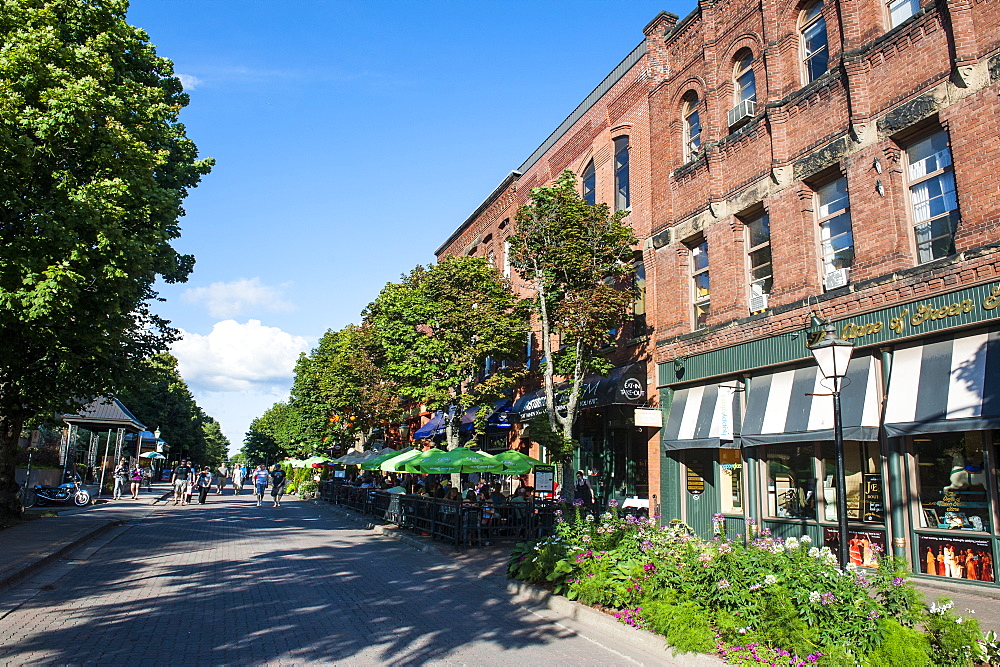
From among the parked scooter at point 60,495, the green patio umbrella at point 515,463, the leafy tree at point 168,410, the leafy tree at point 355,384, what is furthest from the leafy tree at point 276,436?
the green patio umbrella at point 515,463

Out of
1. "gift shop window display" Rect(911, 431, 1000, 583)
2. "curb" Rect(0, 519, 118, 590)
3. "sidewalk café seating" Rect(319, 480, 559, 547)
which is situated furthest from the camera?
"sidewalk café seating" Rect(319, 480, 559, 547)

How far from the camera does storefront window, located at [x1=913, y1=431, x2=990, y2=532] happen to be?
33.6 feet

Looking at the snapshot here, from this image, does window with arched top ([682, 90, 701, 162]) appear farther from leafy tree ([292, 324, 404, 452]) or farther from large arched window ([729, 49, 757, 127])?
leafy tree ([292, 324, 404, 452])

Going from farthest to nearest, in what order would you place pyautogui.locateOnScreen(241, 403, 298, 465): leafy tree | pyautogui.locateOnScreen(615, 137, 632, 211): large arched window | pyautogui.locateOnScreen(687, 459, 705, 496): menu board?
pyautogui.locateOnScreen(241, 403, 298, 465): leafy tree < pyautogui.locateOnScreen(615, 137, 632, 211): large arched window < pyautogui.locateOnScreen(687, 459, 705, 496): menu board

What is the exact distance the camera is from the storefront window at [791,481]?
13070 millimetres

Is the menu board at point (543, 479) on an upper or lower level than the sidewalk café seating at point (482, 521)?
upper

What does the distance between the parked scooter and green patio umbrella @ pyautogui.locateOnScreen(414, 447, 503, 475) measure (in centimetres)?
1624

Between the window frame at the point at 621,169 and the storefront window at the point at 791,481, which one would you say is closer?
the storefront window at the point at 791,481

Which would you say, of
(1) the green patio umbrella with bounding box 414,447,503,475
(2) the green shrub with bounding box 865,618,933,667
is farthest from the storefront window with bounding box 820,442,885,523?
(1) the green patio umbrella with bounding box 414,447,503,475

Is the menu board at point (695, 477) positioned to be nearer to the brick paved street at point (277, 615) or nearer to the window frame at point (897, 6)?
the brick paved street at point (277, 615)

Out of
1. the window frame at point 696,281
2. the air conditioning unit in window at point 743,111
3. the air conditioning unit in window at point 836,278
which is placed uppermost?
the air conditioning unit in window at point 743,111

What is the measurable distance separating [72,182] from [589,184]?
15.6m

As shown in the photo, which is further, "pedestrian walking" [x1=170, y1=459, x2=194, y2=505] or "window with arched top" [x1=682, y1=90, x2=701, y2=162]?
"pedestrian walking" [x1=170, y1=459, x2=194, y2=505]

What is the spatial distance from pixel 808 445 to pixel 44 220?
14.4 m
